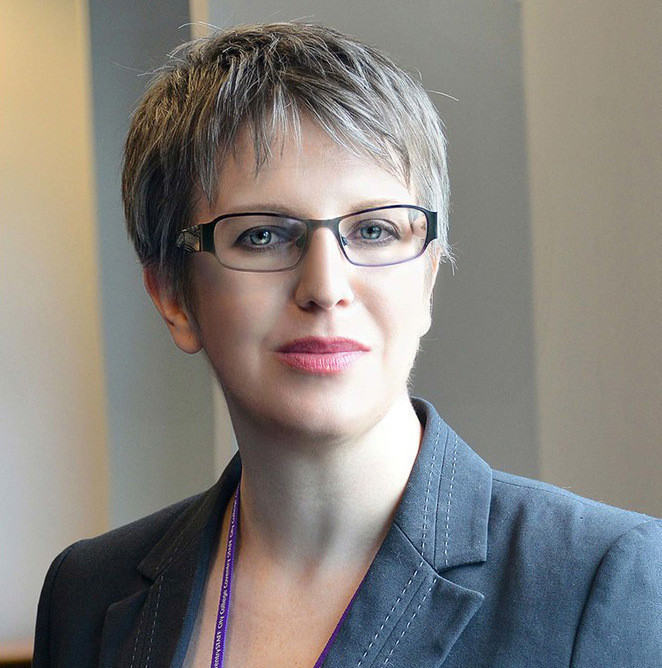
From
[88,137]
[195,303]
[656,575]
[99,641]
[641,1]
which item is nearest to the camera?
[656,575]

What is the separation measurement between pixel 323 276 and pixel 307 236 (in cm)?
5

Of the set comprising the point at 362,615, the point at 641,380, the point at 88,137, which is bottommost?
the point at 362,615

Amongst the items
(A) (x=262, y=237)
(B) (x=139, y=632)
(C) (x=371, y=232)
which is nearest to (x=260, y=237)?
(A) (x=262, y=237)

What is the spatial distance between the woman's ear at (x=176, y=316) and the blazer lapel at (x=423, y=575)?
30cm

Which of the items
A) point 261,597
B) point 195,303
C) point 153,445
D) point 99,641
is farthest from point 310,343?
point 153,445

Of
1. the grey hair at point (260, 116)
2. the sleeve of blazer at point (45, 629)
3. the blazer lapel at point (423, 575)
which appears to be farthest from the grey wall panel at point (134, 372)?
the blazer lapel at point (423, 575)

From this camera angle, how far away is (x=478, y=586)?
3.46ft

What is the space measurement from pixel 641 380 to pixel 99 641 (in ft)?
2.65

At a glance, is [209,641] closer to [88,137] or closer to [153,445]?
[153,445]

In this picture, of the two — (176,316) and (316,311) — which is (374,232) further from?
(176,316)

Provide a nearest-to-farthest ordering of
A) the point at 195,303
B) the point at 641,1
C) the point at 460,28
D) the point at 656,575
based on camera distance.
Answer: the point at 656,575 < the point at 195,303 < the point at 641,1 < the point at 460,28

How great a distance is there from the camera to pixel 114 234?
2164mm

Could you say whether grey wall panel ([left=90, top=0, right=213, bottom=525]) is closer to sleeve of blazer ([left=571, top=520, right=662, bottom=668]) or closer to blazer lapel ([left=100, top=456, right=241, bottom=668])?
blazer lapel ([left=100, top=456, right=241, bottom=668])

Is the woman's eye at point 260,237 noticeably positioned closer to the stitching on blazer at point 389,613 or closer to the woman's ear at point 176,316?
the woman's ear at point 176,316
